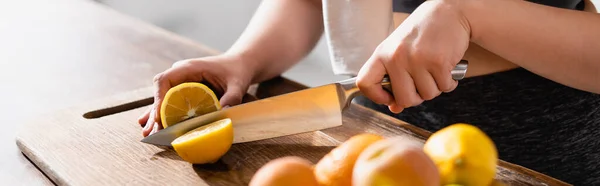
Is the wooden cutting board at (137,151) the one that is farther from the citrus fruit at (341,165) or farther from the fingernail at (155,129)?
the citrus fruit at (341,165)

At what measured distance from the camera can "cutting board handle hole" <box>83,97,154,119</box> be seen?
0.95m

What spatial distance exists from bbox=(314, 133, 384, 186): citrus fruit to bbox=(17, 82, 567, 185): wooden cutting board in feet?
0.45

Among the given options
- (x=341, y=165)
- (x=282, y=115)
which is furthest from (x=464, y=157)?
(x=282, y=115)

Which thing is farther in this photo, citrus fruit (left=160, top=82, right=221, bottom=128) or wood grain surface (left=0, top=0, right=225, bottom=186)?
wood grain surface (left=0, top=0, right=225, bottom=186)

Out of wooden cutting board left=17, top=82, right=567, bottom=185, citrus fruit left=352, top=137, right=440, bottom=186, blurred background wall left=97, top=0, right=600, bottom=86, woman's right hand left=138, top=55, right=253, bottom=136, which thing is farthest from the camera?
blurred background wall left=97, top=0, right=600, bottom=86

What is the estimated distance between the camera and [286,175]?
57 centimetres

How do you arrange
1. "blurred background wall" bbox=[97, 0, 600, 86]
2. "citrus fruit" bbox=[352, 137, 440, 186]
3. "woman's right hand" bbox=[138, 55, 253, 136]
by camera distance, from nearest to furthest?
1. "citrus fruit" bbox=[352, 137, 440, 186]
2. "woman's right hand" bbox=[138, 55, 253, 136]
3. "blurred background wall" bbox=[97, 0, 600, 86]

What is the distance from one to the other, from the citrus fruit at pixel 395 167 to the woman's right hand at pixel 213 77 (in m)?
0.40

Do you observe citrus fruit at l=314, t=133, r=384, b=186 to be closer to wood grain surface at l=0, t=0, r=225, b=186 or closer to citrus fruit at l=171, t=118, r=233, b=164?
citrus fruit at l=171, t=118, r=233, b=164

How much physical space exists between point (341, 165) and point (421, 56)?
194mm

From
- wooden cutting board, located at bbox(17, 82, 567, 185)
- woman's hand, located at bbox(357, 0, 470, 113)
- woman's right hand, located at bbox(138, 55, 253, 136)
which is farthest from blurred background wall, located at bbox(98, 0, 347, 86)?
woman's hand, located at bbox(357, 0, 470, 113)

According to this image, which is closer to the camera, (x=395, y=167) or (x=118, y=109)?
(x=395, y=167)

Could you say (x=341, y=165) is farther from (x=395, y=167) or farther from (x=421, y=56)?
(x=421, y=56)

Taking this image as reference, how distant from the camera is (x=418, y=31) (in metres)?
0.75
